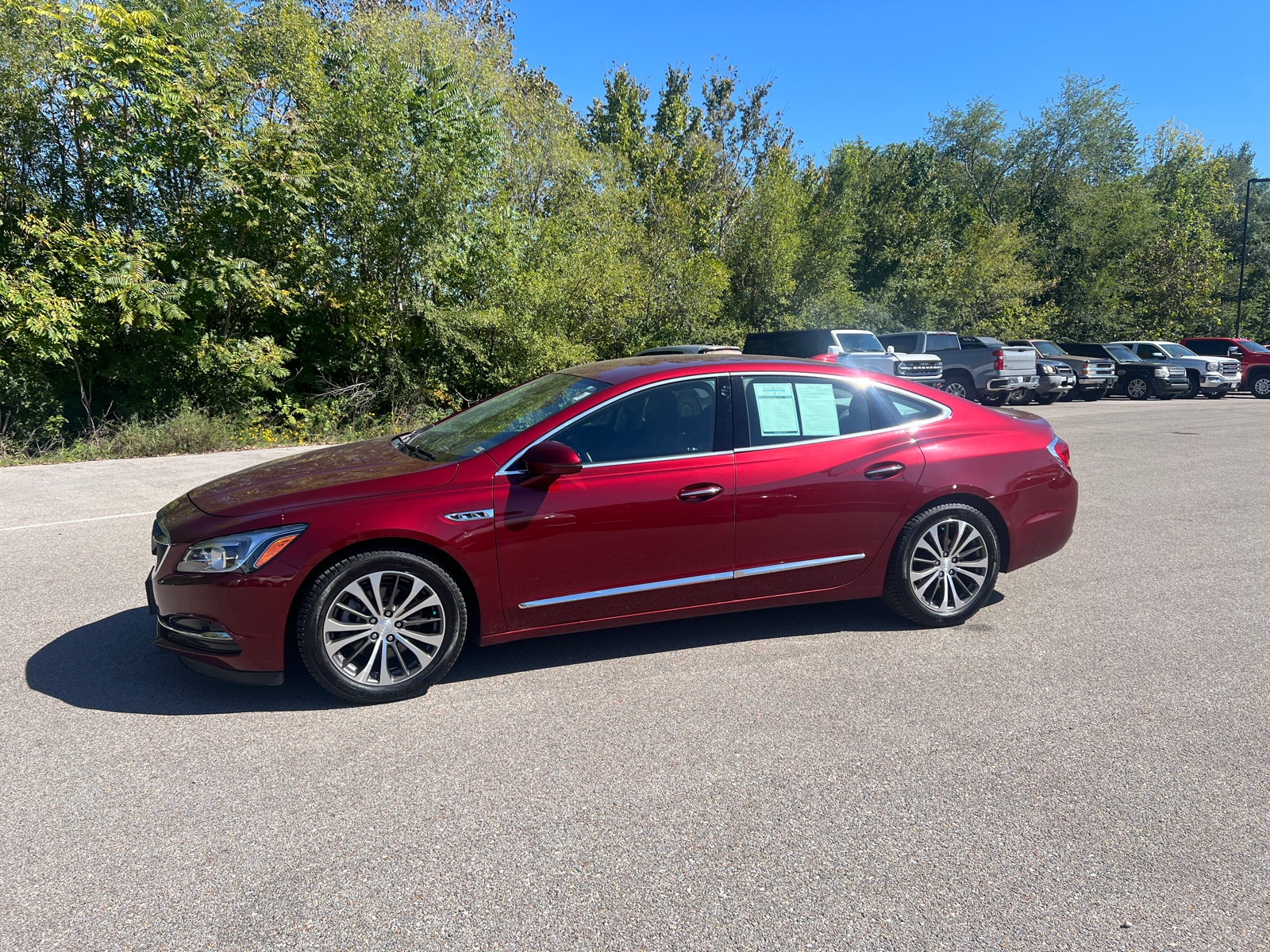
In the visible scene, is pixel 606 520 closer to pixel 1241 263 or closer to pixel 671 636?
pixel 671 636

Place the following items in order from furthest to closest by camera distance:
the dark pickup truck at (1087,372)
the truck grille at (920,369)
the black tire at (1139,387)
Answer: the black tire at (1139,387), the dark pickup truck at (1087,372), the truck grille at (920,369)

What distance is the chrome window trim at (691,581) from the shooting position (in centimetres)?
409

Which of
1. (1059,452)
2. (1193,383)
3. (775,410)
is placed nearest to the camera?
(775,410)

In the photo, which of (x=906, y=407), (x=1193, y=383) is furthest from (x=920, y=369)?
(x=1193, y=383)

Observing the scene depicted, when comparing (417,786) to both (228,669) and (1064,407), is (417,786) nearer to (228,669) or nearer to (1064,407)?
(228,669)

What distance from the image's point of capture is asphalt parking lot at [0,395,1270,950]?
2412mm

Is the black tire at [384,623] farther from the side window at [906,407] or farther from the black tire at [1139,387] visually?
the black tire at [1139,387]

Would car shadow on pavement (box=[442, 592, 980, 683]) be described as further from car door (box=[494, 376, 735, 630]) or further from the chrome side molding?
the chrome side molding

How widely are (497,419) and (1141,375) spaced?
29.6 meters

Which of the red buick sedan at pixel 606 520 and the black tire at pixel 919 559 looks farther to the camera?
the black tire at pixel 919 559

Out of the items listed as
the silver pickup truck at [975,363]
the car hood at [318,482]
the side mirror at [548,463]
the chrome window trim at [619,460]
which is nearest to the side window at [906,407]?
the chrome window trim at [619,460]

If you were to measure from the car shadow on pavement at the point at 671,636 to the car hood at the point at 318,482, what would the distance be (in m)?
0.98

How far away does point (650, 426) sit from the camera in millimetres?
4352

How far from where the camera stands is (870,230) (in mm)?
37062
